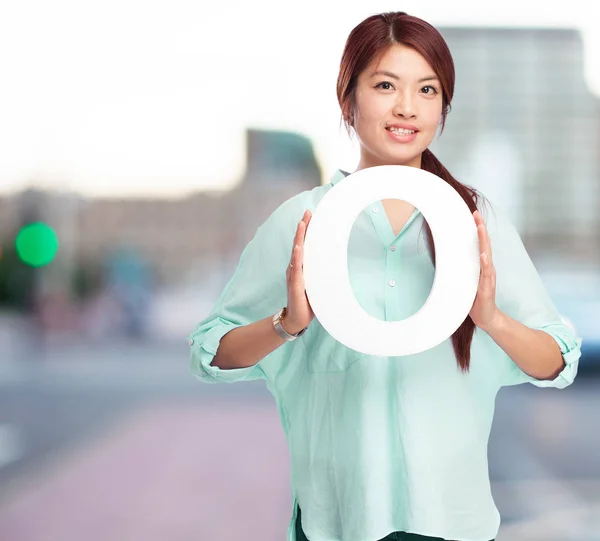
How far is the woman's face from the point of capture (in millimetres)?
998

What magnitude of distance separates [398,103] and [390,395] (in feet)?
1.19

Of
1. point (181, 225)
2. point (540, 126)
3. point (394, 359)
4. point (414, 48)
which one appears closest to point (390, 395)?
point (394, 359)

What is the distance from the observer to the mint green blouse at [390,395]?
1.00 meters

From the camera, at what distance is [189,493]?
12.9 ft

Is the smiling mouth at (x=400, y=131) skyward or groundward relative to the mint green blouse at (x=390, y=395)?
skyward

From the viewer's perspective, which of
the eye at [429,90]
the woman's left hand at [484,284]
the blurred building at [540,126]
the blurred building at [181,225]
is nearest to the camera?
the woman's left hand at [484,284]

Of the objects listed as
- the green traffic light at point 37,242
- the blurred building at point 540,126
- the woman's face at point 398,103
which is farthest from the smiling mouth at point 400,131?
the blurred building at point 540,126

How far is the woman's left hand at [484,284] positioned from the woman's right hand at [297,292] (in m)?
0.19

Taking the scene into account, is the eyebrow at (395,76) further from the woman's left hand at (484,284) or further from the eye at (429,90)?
the woman's left hand at (484,284)

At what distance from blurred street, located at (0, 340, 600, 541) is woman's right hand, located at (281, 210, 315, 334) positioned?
2277 mm

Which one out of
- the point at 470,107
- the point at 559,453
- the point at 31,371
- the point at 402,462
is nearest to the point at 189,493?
the point at 559,453

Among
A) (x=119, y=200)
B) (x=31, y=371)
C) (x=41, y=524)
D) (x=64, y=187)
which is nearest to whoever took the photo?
(x=41, y=524)

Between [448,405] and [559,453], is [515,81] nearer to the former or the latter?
[559,453]

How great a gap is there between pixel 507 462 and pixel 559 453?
0.45m
